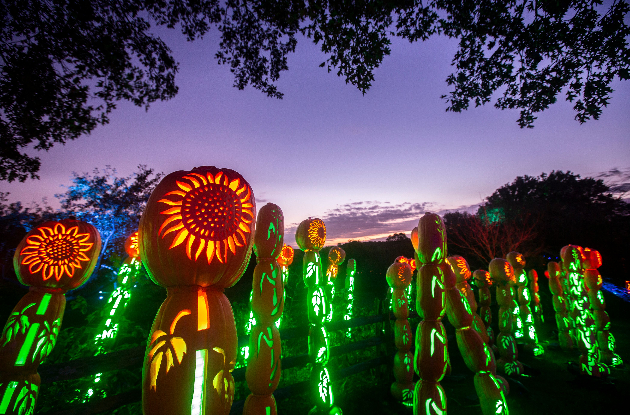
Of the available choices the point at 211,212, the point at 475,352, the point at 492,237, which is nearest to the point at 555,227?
the point at 492,237

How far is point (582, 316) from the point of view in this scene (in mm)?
5016

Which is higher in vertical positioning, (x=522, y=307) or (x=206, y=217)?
(x=206, y=217)

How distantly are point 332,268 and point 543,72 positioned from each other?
5.60 meters

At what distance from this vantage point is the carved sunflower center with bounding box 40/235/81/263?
1.61 metres

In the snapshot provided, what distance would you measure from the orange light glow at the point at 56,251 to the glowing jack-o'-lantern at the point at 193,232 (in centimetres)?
81

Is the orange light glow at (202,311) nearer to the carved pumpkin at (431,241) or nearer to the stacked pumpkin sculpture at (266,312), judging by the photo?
the stacked pumpkin sculpture at (266,312)

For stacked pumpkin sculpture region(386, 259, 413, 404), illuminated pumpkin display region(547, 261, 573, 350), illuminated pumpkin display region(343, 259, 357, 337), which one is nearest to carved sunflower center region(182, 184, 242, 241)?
stacked pumpkin sculpture region(386, 259, 413, 404)

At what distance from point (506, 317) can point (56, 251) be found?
6.80 meters

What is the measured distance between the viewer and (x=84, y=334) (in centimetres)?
319

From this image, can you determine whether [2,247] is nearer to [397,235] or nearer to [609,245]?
[397,235]

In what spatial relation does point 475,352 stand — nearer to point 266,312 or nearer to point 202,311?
point 266,312

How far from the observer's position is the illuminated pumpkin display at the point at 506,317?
5.04m

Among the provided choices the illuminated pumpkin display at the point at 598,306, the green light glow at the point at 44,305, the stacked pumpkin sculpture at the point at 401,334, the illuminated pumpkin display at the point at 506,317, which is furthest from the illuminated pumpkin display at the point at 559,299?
the green light glow at the point at 44,305

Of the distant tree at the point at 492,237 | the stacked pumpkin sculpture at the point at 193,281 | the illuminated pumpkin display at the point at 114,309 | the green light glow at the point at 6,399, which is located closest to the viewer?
the stacked pumpkin sculpture at the point at 193,281
